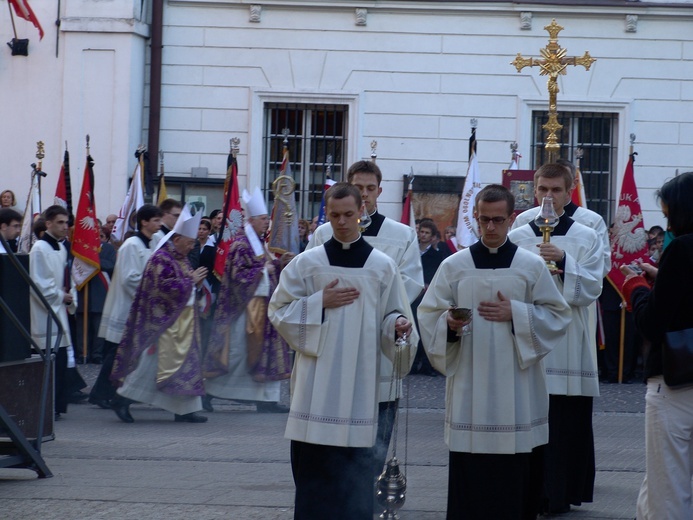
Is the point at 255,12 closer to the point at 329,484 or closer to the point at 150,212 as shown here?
the point at 150,212

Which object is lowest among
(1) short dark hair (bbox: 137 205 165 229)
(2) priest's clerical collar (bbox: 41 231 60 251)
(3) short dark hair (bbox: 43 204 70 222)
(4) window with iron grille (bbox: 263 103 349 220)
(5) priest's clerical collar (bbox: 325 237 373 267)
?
(5) priest's clerical collar (bbox: 325 237 373 267)

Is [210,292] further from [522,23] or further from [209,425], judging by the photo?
[522,23]

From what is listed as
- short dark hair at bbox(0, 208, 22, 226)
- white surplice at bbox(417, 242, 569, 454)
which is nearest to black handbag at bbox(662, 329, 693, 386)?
white surplice at bbox(417, 242, 569, 454)

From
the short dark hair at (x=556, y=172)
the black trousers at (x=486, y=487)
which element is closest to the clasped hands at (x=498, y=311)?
the black trousers at (x=486, y=487)

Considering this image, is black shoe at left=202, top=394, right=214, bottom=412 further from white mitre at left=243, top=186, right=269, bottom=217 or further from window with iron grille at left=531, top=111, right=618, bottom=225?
window with iron grille at left=531, top=111, right=618, bottom=225

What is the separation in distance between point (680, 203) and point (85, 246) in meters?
9.91

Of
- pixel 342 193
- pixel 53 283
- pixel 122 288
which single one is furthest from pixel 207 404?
pixel 342 193

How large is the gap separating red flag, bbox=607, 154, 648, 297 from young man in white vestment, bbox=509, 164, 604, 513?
6.51 meters

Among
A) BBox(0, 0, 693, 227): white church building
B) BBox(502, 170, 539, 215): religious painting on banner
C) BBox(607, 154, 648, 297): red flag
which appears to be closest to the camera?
BBox(502, 170, 539, 215): religious painting on banner

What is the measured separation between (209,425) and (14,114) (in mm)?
8998

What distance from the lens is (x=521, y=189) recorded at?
13094 millimetres

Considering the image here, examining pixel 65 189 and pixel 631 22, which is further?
pixel 631 22

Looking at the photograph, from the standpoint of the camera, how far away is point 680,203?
541 cm

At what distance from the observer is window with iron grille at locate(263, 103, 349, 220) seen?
18641mm
